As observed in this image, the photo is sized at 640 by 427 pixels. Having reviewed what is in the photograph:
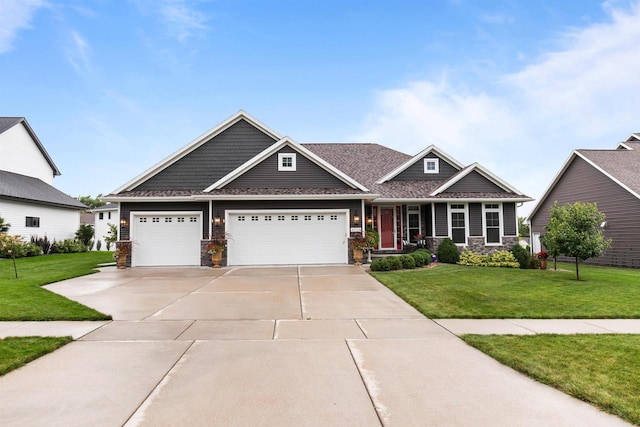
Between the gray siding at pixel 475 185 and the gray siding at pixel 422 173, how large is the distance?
1.41 metres

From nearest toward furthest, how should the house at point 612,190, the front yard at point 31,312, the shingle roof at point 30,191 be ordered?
1. the front yard at point 31,312
2. the house at point 612,190
3. the shingle roof at point 30,191

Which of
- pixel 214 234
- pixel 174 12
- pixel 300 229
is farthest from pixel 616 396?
pixel 174 12

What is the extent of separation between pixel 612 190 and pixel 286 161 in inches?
668

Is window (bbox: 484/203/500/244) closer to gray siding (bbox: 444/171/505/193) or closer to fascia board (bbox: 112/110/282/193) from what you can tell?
gray siding (bbox: 444/171/505/193)

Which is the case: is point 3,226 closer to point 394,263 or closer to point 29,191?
point 29,191

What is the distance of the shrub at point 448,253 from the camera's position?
1534 cm

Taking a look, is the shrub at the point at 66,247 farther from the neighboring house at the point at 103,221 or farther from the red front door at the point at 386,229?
the red front door at the point at 386,229

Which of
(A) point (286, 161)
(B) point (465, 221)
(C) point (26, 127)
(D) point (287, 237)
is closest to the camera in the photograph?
(D) point (287, 237)

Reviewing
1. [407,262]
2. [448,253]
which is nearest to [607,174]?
[448,253]

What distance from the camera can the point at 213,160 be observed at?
640 inches

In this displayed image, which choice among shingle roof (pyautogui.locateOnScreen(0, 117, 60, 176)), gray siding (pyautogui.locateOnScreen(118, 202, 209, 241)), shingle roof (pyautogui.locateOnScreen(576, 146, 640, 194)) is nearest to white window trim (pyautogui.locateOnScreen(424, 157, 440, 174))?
shingle roof (pyautogui.locateOnScreen(576, 146, 640, 194))

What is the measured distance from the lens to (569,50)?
14898 mm

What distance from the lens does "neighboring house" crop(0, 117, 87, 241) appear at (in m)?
21.3

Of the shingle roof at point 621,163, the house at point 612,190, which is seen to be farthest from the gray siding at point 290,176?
the shingle roof at point 621,163
